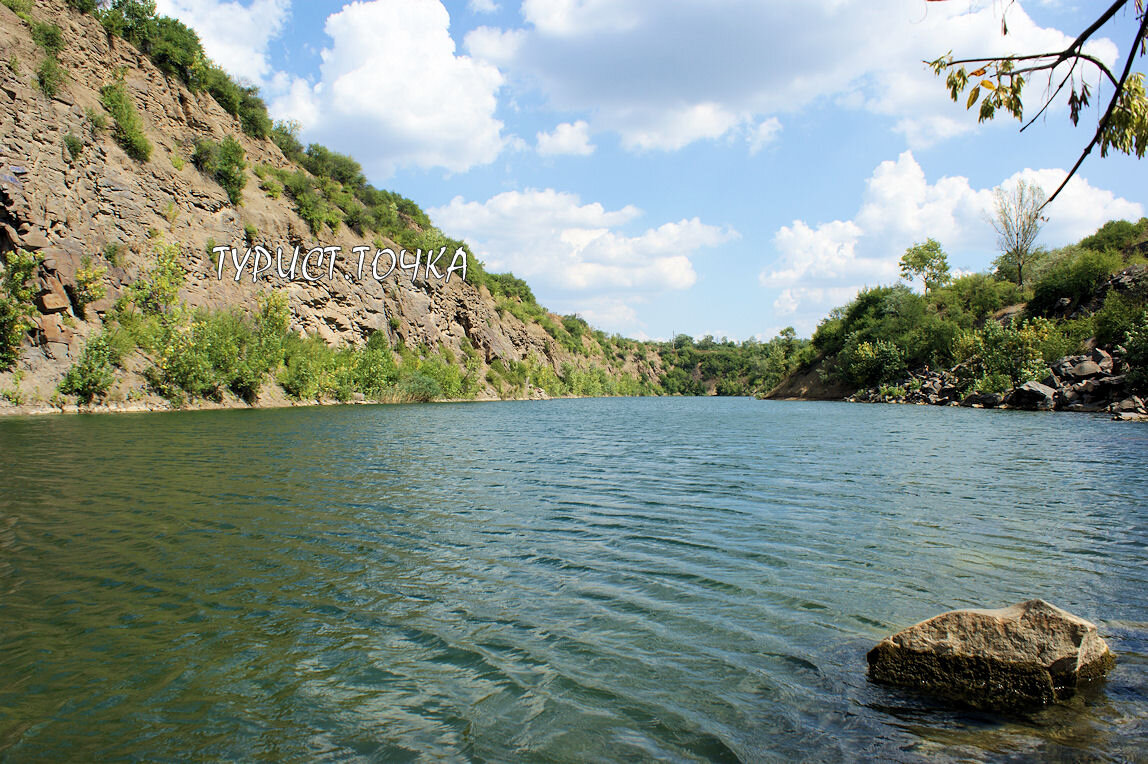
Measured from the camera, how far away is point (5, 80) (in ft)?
111

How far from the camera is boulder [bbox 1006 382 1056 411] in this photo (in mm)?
36269

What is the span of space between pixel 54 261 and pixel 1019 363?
6234 cm

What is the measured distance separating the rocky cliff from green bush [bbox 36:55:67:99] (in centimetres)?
25

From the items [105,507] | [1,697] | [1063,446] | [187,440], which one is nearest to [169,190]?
[187,440]

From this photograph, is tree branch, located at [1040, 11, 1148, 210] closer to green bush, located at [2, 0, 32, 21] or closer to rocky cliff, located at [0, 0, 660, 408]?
rocky cliff, located at [0, 0, 660, 408]

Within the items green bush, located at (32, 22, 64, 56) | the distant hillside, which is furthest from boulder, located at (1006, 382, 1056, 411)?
green bush, located at (32, 22, 64, 56)

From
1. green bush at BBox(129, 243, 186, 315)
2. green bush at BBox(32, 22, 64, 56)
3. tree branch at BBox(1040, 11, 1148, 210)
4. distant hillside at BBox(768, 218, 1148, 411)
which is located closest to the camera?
tree branch at BBox(1040, 11, 1148, 210)

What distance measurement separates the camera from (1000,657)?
14.5 ft

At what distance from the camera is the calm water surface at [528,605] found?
3.94 meters

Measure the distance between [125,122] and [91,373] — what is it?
864 inches

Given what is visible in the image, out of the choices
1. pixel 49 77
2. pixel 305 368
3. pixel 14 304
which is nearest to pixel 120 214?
pixel 49 77

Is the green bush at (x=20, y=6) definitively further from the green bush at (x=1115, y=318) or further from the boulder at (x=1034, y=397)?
the green bush at (x=1115, y=318)

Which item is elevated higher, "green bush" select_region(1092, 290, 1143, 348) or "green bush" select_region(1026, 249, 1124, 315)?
"green bush" select_region(1026, 249, 1124, 315)

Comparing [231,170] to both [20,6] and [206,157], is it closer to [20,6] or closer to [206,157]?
[206,157]
